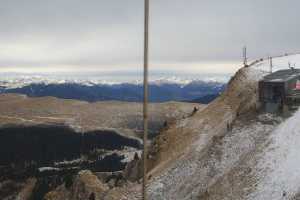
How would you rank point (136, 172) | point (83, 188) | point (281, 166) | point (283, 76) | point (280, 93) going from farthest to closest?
point (83, 188), point (136, 172), point (283, 76), point (280, 93), point (281, 166)

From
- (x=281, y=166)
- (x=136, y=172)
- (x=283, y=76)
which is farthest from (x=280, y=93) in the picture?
(x=136, y=172)

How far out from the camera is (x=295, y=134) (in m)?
49.4

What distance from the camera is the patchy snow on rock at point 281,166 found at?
40219mm

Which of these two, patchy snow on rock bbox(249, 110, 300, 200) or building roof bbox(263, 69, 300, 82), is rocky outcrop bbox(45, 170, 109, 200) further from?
patchy snow on rock bbox(249, 110, 300, 200)

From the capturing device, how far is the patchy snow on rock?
1583 inches

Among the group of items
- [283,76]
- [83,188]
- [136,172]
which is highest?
[283,76]

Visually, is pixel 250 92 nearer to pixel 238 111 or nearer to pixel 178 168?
pixel 238 111

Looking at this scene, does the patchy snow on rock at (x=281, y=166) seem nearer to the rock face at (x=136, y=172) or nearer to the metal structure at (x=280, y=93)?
the metal structure at (x=280, y=93)

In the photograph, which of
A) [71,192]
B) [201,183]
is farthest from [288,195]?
[71,192]

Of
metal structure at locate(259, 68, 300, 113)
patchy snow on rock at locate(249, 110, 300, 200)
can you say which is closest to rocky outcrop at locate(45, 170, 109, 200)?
metal structure at locate(259, 68, 300, 113)

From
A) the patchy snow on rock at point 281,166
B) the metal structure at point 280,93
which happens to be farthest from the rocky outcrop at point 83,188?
the patchy snow on rock at point 281,166

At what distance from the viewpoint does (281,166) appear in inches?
1741

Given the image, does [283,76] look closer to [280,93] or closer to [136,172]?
[280,93]

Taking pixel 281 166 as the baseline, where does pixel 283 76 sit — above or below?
above
